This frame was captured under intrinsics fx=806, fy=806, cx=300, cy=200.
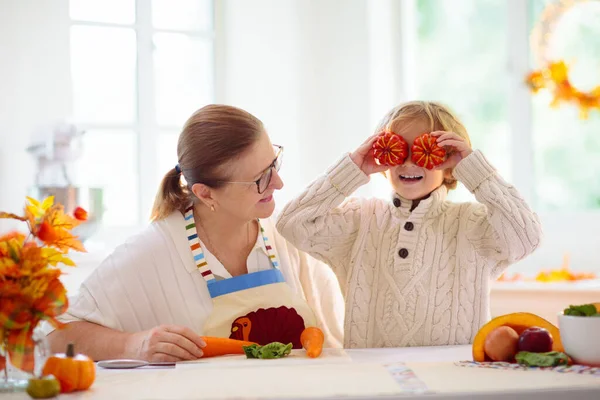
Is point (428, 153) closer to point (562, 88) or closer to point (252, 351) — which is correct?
point (252, 351)

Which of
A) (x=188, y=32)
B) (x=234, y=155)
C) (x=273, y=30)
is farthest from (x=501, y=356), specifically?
(x=188, y=32)

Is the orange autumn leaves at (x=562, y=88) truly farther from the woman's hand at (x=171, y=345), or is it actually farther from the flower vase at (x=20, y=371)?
the flower vase at (x=20, y=371)

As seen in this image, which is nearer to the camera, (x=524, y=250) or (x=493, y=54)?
(x=524, y=250)

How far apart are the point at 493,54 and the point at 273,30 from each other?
1270mm

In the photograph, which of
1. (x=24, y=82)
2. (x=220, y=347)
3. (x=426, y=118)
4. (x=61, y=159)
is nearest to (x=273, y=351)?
(x=220, y=347)

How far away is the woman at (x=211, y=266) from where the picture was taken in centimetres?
209

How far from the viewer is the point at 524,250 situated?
202cm

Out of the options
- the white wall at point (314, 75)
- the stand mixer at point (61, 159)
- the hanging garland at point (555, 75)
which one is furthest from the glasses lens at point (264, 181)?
the hanging garland at point (555, 75)

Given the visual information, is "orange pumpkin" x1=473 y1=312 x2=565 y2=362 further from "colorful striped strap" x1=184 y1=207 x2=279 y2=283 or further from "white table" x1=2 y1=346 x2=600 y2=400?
"colorful striped strap" x1=184 y1=207 x2=279 y2=283

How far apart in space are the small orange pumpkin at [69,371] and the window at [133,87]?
328 cm

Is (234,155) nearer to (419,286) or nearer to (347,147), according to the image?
(419,286)

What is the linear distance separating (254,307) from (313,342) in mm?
365

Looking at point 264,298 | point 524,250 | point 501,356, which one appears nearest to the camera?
point 501,356

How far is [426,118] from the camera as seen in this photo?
7.03 feet
